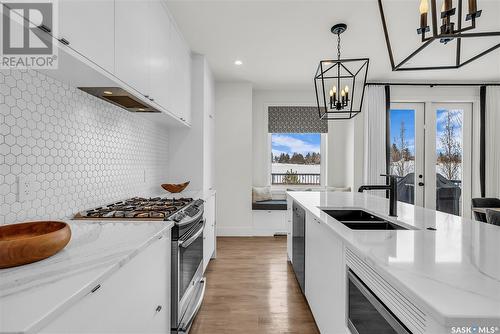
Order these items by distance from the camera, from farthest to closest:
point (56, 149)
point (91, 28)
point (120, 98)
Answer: point (120, 98), point (56, 149), point (91, 28)

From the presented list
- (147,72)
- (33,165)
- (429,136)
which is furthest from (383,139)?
(33,165)

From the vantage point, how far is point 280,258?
3.67 meters

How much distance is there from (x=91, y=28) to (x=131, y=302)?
1271 mm

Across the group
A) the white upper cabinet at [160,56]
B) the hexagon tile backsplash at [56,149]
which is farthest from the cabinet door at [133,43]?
the hexagon tile backsplash at [56,149]

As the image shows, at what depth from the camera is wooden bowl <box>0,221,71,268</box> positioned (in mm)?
800

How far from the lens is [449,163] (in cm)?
495

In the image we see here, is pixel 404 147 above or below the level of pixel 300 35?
below

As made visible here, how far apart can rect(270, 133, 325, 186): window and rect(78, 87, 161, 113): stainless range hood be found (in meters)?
3.49

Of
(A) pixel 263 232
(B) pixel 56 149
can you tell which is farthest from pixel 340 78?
(B) pixel 56 149

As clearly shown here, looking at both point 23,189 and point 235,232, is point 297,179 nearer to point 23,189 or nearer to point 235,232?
point 235,232

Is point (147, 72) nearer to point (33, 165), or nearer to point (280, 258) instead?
point (33, 165)

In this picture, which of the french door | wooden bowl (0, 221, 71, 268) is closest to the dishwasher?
wooden bowl (0, 221, 71, 268)

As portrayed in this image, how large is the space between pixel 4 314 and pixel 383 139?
207 inches

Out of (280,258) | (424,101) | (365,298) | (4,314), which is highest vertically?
(424,101)
